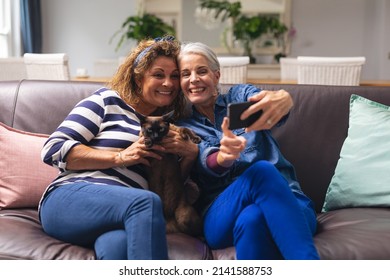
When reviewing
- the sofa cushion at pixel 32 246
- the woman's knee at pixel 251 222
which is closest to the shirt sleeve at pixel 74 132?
the sofa cushion at pixel 32 246

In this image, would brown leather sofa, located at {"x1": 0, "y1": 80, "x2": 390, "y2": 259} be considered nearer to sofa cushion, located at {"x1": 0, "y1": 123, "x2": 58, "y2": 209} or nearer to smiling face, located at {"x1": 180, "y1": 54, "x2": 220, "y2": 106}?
sofa cushion, located at {"x1": 0, "y1": 123, "x2": 58, "y2": 209}

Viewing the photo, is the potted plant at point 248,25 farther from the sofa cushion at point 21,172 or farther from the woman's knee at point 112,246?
the woman's knee at point 112,246

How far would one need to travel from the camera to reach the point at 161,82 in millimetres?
1626

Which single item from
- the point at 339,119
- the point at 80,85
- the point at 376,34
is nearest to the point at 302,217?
the point at 339,119

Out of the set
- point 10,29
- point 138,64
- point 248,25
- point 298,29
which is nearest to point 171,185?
point 138,64

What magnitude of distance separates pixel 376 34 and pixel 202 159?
4.64 metres

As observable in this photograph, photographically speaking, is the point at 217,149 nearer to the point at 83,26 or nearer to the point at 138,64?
the point at 138,64

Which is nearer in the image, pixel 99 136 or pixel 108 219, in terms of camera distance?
pixel 108 219

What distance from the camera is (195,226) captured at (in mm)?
1518

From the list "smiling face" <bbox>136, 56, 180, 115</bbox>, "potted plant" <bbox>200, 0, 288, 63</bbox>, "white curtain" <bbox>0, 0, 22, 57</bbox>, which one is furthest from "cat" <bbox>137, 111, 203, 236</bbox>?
"white curtain" <bbox>0, 0, 22, 57</bbox>

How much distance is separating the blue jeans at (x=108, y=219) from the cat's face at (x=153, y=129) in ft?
0.62

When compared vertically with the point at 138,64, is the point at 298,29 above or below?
above

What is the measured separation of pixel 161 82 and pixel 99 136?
306 mm

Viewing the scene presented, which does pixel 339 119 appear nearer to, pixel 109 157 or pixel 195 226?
pixel 195 226
